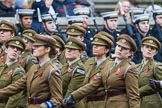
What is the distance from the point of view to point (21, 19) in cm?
1903

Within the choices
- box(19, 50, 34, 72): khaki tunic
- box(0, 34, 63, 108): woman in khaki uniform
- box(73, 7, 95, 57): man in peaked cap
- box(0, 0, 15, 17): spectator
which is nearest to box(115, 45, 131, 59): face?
box(0, 34, 63, 108): woman in khaki uniform

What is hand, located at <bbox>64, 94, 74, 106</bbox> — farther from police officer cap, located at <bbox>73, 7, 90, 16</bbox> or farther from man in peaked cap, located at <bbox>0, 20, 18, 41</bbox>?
police officer cap, located at <bbox>73, 7, 90, 16</bbox>

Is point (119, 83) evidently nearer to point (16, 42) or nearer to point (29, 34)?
point (16, 42)

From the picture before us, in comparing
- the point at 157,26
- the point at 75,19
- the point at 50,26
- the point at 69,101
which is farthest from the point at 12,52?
the point at 157,26

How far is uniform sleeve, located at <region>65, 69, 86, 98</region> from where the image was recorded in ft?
52.4

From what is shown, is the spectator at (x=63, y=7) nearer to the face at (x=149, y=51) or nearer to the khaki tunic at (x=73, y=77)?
the face at (x=149, y=51)

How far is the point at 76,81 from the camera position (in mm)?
15984

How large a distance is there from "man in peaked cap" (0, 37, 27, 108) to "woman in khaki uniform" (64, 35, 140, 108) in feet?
4.10

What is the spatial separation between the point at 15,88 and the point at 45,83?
65 cm

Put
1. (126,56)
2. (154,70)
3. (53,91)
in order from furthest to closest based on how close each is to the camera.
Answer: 1. (154,70)
2. (126,56)
3. (53,91)

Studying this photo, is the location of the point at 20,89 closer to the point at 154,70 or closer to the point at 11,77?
the point at 11,77

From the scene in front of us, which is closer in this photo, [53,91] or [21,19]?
[53,91]

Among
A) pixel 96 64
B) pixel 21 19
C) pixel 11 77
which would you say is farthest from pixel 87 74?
pixel 21 19

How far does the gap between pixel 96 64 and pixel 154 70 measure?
1.35 metres
